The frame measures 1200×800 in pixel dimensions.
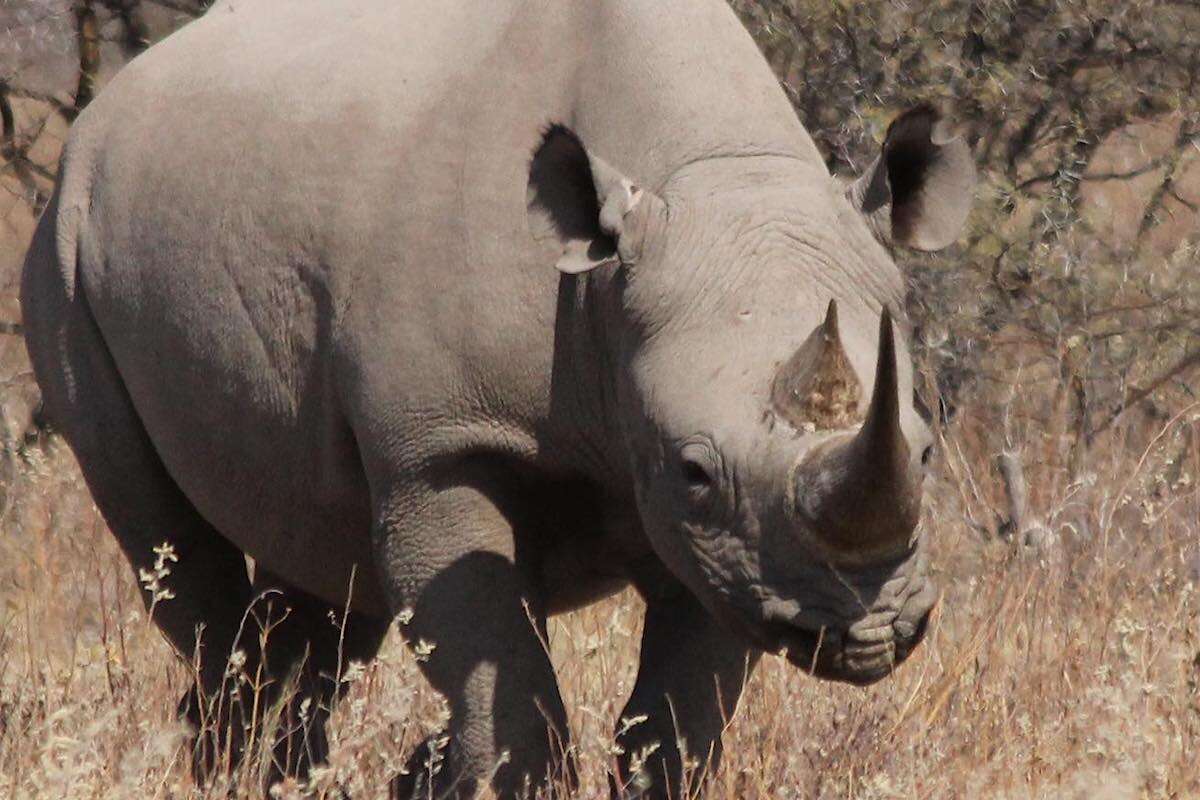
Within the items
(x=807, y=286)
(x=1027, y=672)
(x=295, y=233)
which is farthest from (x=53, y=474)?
(x=807, y=286)

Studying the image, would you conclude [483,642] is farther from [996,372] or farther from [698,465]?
[996,372]

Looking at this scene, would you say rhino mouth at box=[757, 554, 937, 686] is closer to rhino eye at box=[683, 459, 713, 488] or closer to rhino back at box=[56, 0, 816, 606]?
rhino eye at box=[683, 459, 713, 488]

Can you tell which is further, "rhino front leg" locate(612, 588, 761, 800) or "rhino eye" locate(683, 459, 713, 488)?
"rhino front leg" locate(612, 588, 761, 800)

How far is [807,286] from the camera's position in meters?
4.30

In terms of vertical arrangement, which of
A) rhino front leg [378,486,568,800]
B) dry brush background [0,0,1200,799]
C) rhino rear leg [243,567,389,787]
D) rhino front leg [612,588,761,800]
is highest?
rhino front leg [378,486,568,800]

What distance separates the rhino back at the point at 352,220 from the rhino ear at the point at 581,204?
179 mm

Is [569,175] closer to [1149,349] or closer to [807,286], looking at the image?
[807,286]

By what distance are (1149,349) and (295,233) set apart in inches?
152

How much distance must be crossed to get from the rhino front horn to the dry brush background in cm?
167

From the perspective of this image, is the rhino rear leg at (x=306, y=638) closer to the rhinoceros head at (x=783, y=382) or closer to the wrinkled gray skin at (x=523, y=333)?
the wrinkled gray skin at (x=523, y=333)

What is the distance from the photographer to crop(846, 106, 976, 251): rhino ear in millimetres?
4598

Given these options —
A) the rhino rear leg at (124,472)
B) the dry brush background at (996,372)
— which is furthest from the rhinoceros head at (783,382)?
the rhino rear leg at (124,472)

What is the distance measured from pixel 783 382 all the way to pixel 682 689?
113 centimetres

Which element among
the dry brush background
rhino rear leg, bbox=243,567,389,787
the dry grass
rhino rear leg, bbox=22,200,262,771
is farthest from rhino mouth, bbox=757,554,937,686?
rhino rear leg, bbox=243,567,389,787
